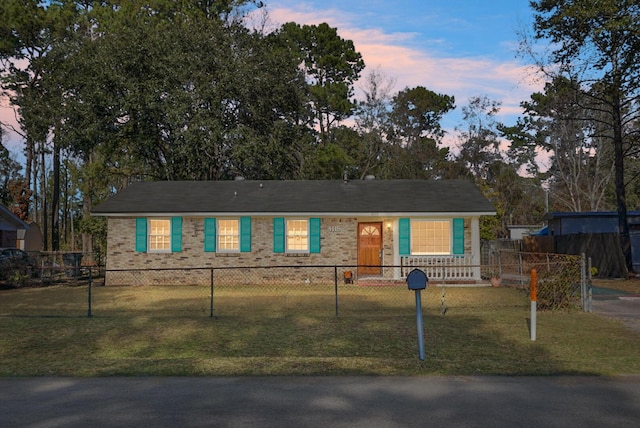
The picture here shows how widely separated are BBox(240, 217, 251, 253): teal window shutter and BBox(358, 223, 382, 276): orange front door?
428cm

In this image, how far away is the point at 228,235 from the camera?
22.1 metres

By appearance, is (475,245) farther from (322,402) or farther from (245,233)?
(322,402)

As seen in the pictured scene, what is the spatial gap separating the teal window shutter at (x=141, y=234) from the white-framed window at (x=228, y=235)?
9.15 ft

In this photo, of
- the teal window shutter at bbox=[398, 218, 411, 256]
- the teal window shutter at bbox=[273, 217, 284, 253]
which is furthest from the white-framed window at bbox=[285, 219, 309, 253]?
the teal window shutter at bbox=[398, 218, 411, 256]

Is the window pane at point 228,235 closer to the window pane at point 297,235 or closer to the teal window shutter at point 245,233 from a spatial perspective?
the teal window shutter at point 245,233

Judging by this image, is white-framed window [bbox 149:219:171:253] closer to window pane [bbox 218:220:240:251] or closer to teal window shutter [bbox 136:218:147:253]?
teal window shutter [bbox 136:218:147:253]

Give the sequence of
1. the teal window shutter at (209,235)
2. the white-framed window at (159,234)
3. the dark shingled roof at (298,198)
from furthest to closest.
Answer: the white-framed window at (159,234) → the teal window shutter at (209,235) → the dark shingled roof at (298,198)

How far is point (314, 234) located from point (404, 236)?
3345 millimetres

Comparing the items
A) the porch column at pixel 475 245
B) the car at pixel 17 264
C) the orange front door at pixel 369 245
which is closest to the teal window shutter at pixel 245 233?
the orange front door at pixel 369 245

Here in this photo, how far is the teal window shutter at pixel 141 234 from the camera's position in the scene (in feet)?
71.9

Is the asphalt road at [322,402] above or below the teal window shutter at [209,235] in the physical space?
below

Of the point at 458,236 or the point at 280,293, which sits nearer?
the point at 280,293

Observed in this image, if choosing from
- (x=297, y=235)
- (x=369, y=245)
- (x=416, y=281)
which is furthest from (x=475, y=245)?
(x=416, y=281)

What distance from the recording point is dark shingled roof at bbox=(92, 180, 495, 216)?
21.6 meters
